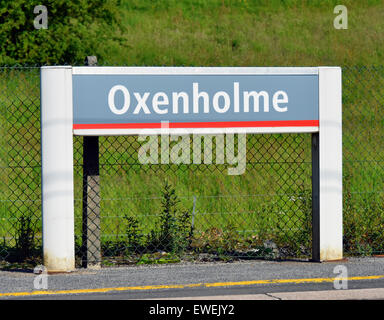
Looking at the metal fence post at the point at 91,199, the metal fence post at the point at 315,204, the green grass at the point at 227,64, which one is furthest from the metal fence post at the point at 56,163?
A: the green grass at the point at 227,64

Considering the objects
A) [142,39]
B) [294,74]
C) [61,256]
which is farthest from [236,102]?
[142,39]

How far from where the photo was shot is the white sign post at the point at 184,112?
7.04m

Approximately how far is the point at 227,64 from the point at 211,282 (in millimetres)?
17469

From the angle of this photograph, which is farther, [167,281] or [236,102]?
[236,102]

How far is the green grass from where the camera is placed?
1361 centimetres

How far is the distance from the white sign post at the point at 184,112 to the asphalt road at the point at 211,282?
0.38 m

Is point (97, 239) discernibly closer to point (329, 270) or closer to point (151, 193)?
point (329, 270)

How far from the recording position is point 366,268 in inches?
285

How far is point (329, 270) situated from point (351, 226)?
4.09ft

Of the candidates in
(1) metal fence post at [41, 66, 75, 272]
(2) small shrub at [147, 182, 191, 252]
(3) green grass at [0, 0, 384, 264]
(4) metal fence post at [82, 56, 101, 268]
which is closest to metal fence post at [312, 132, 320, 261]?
(2) small shrub at [147, 182, 191, 252]

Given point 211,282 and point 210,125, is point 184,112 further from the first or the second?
point 211,282

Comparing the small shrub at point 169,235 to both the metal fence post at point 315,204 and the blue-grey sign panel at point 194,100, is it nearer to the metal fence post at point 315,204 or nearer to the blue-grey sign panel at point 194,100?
the blue-grey sign panel at point 194,100

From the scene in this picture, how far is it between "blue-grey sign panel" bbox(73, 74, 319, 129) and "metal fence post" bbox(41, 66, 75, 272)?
0.12 m

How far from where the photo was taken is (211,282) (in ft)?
21.9
